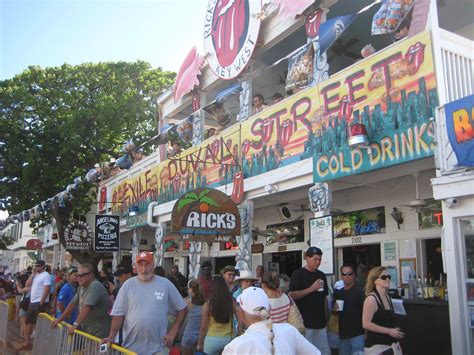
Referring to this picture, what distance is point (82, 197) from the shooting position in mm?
25766

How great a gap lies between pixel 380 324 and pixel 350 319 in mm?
1274

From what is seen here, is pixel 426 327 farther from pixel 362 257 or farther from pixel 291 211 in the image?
pixel 291 211

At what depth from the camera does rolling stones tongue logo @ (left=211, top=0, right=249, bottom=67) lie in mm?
12742

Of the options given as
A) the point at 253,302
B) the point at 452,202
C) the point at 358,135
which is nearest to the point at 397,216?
the point at 358,135

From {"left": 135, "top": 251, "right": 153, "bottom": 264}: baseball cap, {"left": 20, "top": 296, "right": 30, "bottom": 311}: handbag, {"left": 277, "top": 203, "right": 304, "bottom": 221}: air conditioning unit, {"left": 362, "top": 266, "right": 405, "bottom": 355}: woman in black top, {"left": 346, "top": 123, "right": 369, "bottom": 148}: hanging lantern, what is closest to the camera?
{"left": 362, "top": 266, "right": 405, "bottom": 355}: woman in black top

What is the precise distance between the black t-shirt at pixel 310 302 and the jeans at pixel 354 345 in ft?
1.33

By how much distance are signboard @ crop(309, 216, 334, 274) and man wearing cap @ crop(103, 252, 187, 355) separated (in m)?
4.27

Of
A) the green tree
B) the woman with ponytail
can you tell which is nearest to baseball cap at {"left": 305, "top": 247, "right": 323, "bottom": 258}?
the woman with ponytail

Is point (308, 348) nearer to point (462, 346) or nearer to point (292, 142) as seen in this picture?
point (462, 346)

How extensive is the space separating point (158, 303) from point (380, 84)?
5675 mm

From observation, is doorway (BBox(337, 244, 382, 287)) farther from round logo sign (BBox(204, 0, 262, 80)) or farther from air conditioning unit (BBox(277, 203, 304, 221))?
round logo sign (BBox(204, 0, 262, 80))

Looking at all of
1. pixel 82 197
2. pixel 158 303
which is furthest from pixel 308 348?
pixel 82 197

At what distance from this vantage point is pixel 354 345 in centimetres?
609

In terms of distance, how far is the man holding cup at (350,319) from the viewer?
607cm
